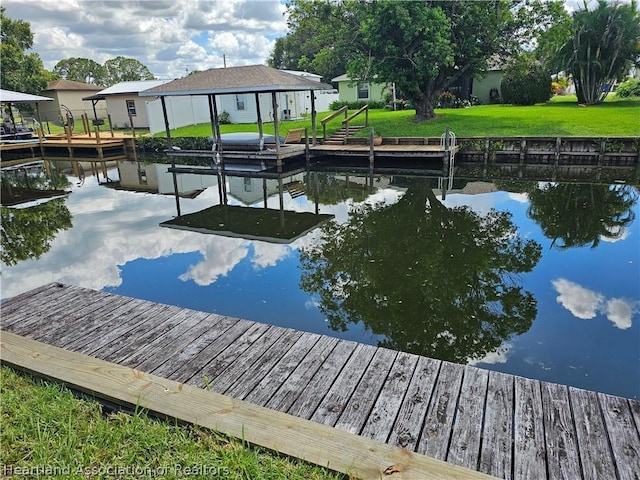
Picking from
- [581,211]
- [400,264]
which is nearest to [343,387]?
[400,264]

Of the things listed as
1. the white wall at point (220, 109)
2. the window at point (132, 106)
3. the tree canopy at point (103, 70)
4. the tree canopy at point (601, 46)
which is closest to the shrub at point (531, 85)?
the tree canopy at point (601, 46)

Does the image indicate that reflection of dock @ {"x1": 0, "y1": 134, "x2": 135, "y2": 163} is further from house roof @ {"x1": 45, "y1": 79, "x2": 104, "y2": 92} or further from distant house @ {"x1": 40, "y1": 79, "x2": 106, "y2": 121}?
house roof @ {"x1": 45, "y1": 79, "x2": 104, "y2": 92}

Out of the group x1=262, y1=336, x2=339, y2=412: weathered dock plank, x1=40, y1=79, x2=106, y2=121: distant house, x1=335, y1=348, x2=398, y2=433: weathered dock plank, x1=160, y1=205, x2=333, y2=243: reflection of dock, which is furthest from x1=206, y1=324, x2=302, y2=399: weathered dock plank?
x1=40, y1=79, x2=106, y2=121: distant house

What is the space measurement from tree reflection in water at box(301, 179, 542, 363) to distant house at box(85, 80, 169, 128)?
2381 centimetres

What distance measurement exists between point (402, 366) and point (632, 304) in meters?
3.96

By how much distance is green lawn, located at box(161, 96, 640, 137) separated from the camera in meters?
17.1

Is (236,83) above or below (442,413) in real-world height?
above

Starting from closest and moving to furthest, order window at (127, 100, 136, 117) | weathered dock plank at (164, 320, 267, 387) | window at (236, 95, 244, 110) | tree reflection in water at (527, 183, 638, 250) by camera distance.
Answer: weathered dock plank at (164, 320, 267, 387) → tree reflection in water at (527, 183, 638, 250) → window at (236, 95, 244, 110) → window at (127, 100, 136, 117)

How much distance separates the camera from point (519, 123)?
19.0 metres

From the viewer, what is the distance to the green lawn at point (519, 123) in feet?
56.1

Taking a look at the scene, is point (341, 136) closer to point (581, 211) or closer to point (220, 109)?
point (581, 211)

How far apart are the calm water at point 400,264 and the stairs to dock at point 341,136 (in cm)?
634

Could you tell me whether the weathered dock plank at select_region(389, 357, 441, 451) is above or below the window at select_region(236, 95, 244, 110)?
below

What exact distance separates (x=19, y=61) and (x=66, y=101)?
400 centimetres
